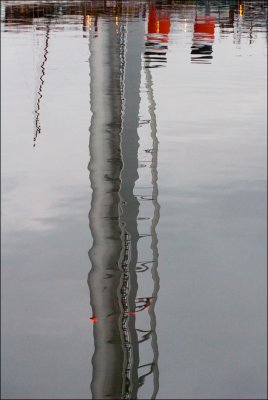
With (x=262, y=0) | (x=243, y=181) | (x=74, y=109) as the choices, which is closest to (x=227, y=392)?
(x=243, y=181)

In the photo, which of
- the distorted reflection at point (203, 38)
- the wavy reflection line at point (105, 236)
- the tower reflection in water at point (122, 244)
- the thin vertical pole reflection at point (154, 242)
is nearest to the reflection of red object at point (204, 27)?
the distorted reflection at point (203, 38)

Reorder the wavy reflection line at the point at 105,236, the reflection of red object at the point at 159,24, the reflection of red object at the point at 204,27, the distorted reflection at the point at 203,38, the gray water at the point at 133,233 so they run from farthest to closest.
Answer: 1. the reflection of red object at the point at 159,24
2. the reflection of red object at the point at 204,27
3. the distorted reflection at the point at 203,38
4. the gray water at the point at 133,233
5. the wavy reflection line at the point at 105,236

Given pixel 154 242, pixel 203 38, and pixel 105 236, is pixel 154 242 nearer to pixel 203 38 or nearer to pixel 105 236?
pixel 105 236

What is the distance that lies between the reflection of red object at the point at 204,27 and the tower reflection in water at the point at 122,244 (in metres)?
16.1

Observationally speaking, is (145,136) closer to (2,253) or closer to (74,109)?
(74,109)

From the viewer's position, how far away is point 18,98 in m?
21.6

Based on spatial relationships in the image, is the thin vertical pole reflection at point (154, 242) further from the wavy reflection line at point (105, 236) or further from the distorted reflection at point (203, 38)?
the distorted reflection at point (203, 38)

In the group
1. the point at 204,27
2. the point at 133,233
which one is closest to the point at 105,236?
the point at 133,233

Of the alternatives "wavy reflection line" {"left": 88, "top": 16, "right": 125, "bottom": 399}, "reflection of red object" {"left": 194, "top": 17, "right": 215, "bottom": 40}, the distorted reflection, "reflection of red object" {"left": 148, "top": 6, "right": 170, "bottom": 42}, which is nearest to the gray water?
"wavy reflection line" {"left": 88, "top": 16, "right": 125, "bottom": 399}

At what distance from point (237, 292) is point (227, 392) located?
219 cm

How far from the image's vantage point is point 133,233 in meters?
11.7

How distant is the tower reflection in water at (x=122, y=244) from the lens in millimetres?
7660

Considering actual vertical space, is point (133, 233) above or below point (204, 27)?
below

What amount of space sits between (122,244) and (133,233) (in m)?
0.53
